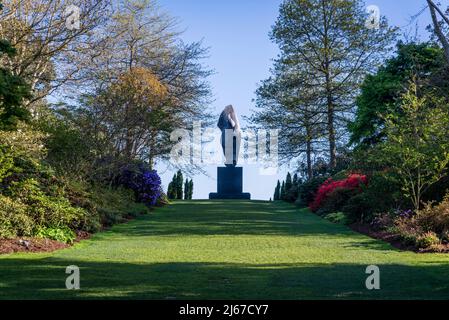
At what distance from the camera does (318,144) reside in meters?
37.3

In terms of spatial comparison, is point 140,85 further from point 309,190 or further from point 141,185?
point 309,190

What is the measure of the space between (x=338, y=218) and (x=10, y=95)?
522 inches

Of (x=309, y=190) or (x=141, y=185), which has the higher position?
(x=141, y=185)

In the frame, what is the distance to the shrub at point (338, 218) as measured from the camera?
797 inches

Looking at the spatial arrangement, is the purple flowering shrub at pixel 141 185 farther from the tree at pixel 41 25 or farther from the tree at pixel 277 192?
the tree at pixel 277 192


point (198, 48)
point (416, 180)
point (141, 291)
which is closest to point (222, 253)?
point (141, 291)

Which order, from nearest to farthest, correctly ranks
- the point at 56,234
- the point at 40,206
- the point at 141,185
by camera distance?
the point at 56,234 < the point at 40,206 < the point at 141,185

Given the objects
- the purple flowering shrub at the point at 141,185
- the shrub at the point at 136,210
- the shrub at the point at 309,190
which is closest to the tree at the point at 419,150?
the shrub at the point at 136,210

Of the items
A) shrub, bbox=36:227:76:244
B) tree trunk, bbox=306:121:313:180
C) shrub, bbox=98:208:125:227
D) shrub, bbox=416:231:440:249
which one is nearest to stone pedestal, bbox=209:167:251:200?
tree trunk, bbox=306:121:313:180

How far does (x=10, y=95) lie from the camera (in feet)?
31.9

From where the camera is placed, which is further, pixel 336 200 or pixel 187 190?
pixel 187 190

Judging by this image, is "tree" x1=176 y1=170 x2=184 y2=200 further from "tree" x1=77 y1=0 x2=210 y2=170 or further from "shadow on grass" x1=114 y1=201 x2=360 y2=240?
"shadow on grass" x1=114 y1=201 x2=360 y2=240

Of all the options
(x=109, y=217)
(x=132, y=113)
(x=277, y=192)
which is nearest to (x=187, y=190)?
(x=277, y=192)

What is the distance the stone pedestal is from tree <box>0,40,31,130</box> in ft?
91.6
